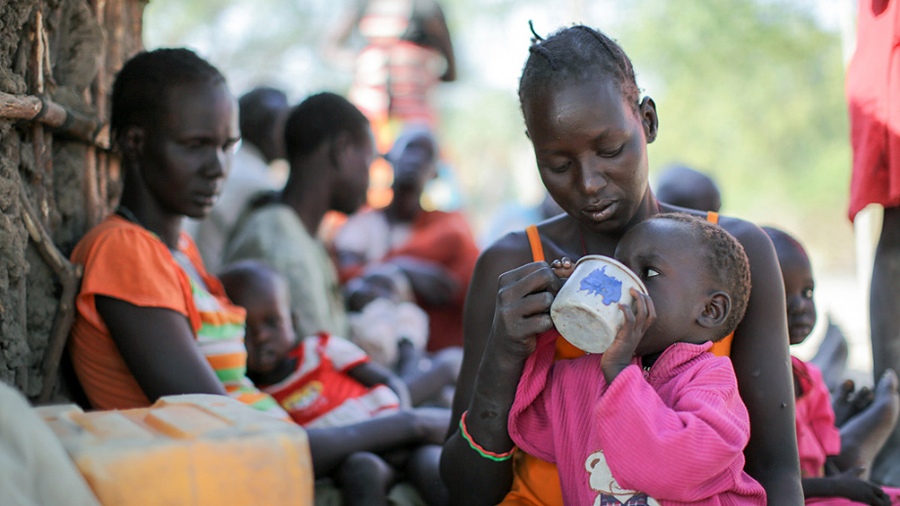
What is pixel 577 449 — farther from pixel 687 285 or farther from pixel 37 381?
pixel 37 381

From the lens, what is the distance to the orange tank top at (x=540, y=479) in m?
1.89

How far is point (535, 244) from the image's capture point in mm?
2006

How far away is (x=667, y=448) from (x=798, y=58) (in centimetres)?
1807

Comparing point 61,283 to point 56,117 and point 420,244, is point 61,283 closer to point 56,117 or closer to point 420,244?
point 56,117

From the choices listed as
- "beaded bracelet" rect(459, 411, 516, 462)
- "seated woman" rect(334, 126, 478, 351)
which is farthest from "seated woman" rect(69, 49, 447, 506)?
"seated woman" rect(334, 126, 478, 351)

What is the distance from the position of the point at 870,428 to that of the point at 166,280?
217cm

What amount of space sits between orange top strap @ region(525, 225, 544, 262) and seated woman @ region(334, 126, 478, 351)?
2.87 m

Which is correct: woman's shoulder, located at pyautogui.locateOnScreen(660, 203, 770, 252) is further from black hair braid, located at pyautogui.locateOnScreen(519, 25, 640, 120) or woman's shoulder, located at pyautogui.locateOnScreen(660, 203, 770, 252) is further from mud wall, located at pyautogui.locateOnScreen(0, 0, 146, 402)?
mud wall, located at pyautogui.locateOnScreen(0, 0, 146, 402)

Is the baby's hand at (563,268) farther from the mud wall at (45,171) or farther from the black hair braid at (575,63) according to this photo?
the mud wall at (45,171)

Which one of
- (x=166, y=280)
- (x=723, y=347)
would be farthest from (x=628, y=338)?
(x=166, y=280)

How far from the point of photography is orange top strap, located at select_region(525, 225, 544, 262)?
1988 mm

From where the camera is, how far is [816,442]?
2498 millimetres

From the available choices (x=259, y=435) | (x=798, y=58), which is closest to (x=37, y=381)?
(x=259, y=435)

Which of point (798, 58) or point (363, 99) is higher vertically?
point (798, 58)
